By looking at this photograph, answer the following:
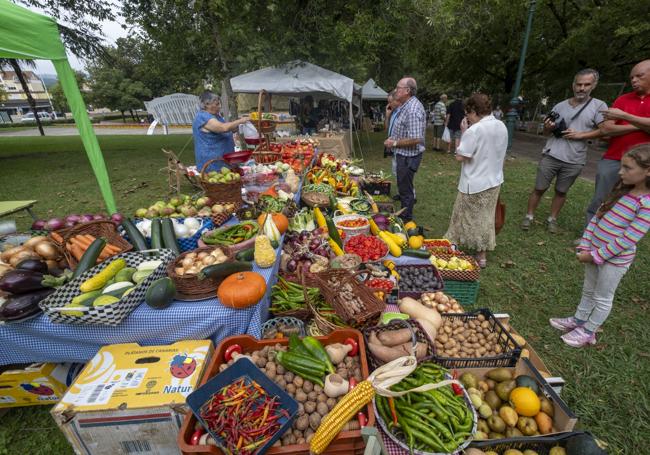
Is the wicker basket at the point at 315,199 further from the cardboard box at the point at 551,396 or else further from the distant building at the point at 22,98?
the distant building at the point at 22,98

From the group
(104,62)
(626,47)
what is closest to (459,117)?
(626,47)

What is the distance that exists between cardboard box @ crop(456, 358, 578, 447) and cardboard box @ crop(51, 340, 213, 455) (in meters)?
1.97

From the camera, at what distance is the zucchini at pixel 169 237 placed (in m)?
2.95

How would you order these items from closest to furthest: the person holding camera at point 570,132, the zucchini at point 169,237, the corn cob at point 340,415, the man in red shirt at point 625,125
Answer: the corn cob at point 340,415 → the zucchini at point 169,237 → the man in red shirt at point 625,125 → the person holding camera at point 570,132

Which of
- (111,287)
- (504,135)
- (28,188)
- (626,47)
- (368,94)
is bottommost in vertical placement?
(28,188)

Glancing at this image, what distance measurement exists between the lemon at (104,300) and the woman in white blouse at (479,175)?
4.26 m

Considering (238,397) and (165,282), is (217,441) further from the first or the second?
(165,282)

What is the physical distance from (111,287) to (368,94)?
2142cm

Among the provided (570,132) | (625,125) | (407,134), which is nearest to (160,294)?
(407,134)

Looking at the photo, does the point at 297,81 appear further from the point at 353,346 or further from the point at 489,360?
the point at 489,360

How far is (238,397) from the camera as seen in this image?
5.79 feet

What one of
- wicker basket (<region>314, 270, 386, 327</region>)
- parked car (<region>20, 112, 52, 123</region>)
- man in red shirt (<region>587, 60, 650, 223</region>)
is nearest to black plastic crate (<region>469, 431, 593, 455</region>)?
wicker basket (<region>314, 270, 386, 327</region>)

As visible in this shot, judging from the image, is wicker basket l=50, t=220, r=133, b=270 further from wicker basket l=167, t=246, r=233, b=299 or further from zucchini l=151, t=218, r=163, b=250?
wicker basket l=167, t=246, r=233, b=299

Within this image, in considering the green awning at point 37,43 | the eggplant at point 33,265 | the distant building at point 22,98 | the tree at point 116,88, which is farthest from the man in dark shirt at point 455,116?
the distant building at point 22,98
